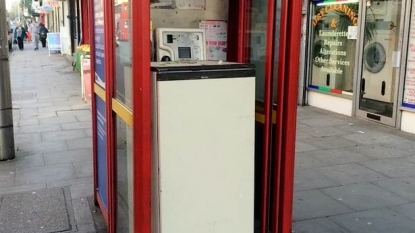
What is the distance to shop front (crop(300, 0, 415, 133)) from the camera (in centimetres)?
708

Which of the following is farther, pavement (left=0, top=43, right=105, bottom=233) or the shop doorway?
the shop doorway

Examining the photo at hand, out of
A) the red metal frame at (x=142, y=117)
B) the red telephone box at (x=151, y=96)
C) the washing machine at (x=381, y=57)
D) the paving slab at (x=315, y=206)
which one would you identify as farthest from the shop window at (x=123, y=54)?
the washing machine at (x=381, y=57)

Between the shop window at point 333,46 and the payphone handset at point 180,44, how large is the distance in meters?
5.56

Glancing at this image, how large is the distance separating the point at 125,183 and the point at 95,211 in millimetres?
1229

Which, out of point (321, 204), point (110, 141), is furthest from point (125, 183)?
point (321, 204)

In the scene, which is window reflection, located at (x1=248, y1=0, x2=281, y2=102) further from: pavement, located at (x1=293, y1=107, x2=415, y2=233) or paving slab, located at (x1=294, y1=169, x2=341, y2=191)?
paving slab, located at (x1=294, y1=169, x2=341, y2=191)

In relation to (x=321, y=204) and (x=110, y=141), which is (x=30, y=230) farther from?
(x=321, y=204)

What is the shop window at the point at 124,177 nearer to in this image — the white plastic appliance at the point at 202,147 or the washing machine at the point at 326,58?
the white plastic appliance at the point at 202,147

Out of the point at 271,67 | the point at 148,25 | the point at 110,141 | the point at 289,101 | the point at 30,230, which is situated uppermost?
the point at 148,25

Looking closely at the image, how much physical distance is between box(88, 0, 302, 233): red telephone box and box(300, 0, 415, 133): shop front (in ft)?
14.8

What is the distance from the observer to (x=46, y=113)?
332 inches

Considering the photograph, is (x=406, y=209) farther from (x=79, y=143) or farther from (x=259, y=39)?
(x=79, y=143)

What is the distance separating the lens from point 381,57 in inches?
299

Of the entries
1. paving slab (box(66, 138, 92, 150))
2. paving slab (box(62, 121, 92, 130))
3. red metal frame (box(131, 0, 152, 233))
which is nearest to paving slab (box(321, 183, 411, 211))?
red metal frame (box(131, 0, 152, 233))
